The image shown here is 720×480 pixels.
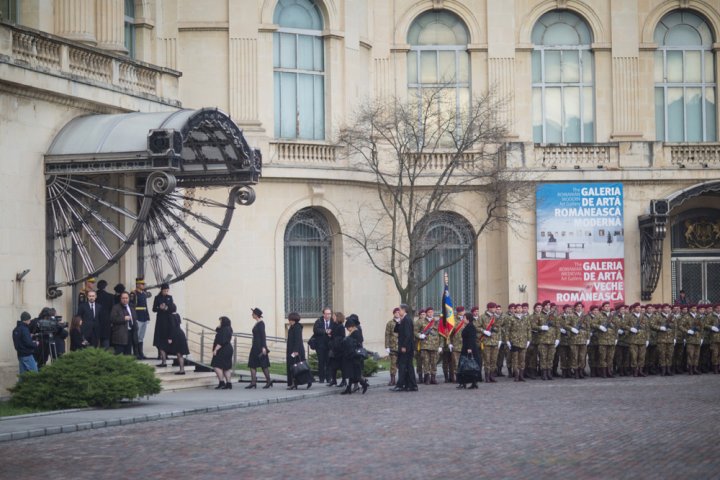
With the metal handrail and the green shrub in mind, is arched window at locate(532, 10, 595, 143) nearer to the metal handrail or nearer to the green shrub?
the metal handrail

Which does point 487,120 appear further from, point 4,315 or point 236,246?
point 4,315

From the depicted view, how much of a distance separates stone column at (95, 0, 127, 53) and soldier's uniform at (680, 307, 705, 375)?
15.8 metres

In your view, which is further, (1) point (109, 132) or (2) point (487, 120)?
(2) point (487, 120)

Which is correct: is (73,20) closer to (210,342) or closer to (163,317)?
(163,317)

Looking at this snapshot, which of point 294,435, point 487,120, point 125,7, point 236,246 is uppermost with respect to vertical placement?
point 125,7

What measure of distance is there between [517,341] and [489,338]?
674 millimetres

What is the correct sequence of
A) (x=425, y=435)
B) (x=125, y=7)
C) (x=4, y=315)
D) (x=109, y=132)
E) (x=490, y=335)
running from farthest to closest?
1. (x=125, y=7)
2. (x=490, y=335)
3. (x=109, y=132)
4. (x=4, y=315)
5. (x=425, y=435)

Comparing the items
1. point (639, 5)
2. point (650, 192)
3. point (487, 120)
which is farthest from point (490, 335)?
point (639, 5)

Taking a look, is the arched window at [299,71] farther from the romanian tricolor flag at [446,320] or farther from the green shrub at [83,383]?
the green shrub at [83,383]

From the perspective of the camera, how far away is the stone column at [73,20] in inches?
1344

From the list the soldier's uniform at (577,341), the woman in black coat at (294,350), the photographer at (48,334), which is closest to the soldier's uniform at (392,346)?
the woman in black coat at (294,350)

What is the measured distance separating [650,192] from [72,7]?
1922 centimetres

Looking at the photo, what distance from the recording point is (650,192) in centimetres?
4447

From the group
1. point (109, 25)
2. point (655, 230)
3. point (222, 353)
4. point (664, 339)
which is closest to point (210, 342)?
point (109, 25)
